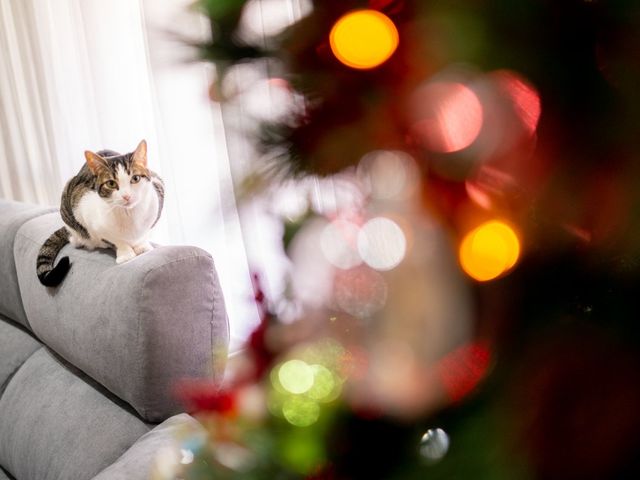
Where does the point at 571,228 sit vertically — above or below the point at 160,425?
above

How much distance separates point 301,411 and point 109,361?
2.90ft

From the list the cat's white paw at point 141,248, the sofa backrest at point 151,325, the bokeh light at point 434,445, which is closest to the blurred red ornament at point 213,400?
the bokeh light at point 434,445

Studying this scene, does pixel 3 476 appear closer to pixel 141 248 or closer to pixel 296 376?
pixel 141 248

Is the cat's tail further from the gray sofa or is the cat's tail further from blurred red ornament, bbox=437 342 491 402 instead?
blurred red ornament, bbox=437 342 491 402

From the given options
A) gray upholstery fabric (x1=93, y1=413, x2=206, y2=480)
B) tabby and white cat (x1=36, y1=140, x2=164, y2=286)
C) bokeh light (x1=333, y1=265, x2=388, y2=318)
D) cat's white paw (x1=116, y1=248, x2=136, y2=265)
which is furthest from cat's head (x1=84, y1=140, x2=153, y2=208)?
bokeh light (x1=333, y1=265, x2=388, y2=318)

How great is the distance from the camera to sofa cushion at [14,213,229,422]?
41.8 inches

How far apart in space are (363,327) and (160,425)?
841 millimetres

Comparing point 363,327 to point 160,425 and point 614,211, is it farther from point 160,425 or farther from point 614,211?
point 160,425

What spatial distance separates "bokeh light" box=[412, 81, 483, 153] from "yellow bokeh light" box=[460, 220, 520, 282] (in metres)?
0.04

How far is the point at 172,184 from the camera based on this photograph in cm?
215

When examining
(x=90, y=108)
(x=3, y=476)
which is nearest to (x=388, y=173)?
(x=3, y=476)

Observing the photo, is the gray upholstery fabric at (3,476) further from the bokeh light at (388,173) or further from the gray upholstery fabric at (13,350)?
the bokeh light at (388,173)

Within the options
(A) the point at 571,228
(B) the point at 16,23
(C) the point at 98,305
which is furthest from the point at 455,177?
(B) the point at 16,23

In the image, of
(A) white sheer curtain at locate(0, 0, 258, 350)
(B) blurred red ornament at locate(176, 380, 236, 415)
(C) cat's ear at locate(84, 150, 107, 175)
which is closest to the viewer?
(B) blurred red ornament at locate(176, 380, 236, 415)
